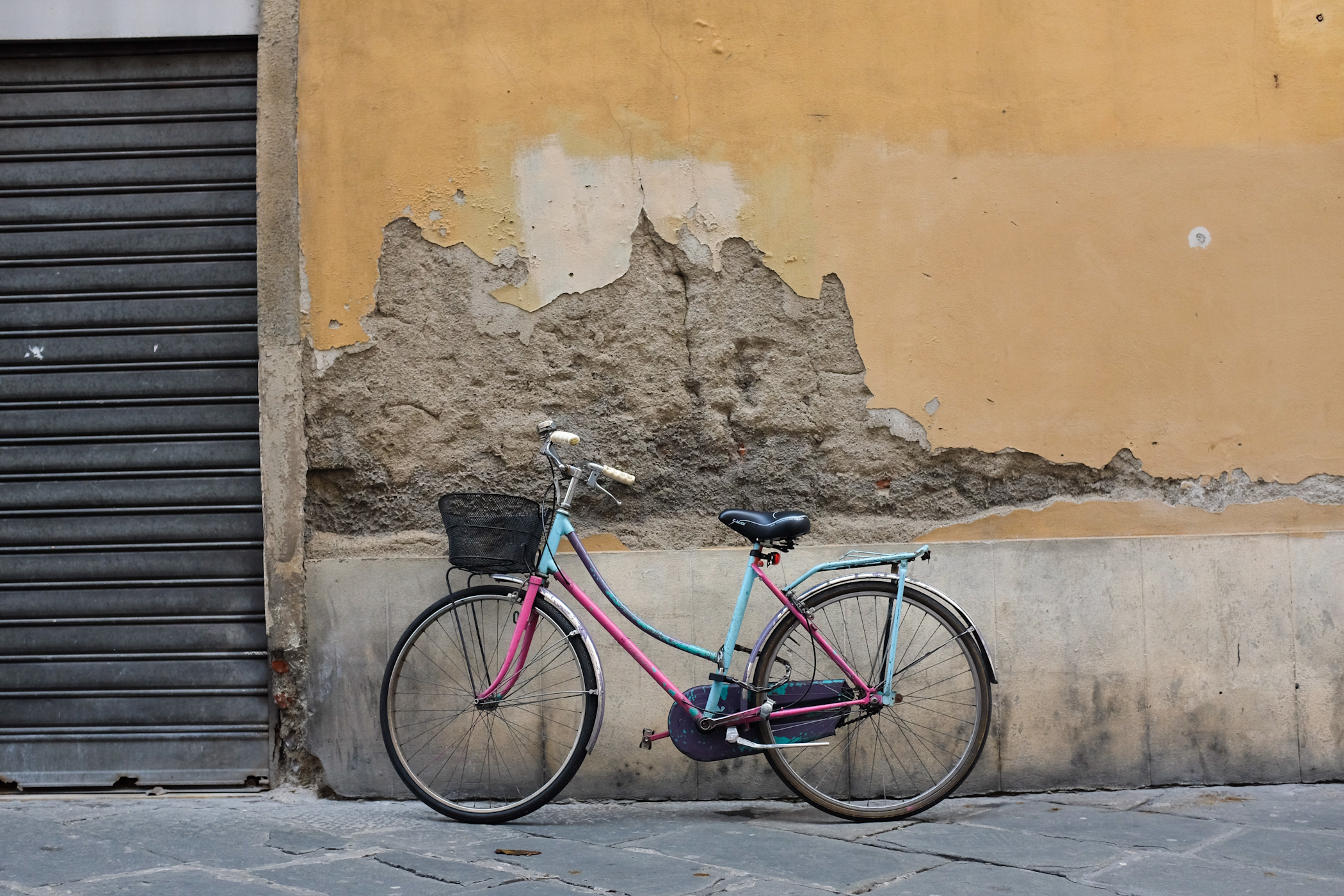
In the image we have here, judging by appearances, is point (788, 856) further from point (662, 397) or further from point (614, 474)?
point (662, 397)

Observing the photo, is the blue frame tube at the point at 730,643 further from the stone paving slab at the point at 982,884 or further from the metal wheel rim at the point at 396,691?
the stone paving slab at the point at 982,884

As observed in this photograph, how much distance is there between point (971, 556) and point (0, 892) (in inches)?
124

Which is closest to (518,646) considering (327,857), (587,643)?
(587,643)

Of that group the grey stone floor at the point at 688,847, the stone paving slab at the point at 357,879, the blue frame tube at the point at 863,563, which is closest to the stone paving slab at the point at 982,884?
the grey stone floor at the point at 688,847

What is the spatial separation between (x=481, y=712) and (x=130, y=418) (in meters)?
1.81

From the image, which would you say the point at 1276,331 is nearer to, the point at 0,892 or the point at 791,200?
the point at 791,200

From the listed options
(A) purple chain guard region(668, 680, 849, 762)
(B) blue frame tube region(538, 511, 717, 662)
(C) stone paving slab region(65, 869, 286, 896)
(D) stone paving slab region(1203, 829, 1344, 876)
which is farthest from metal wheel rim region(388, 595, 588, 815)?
(D) stone paving slab region(1203, 829, 1344, 876)

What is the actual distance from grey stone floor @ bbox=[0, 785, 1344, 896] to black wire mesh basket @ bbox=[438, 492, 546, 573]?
2.84ft

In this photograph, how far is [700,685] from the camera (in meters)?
3.67

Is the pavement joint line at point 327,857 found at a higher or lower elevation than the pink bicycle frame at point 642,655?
lower

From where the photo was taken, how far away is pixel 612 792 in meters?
3.80

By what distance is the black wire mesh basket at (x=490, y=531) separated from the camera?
3471 mm

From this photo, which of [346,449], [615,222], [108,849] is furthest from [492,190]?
[108,849]

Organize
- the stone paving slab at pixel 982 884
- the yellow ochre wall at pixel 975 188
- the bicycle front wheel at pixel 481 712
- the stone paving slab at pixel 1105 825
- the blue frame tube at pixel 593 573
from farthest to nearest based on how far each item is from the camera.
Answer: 1. the yellow ochre wall at pixel 975 188
2. the bicycle front wheel at pixel 481 712
3. the blue frame tube at pixel 593 573
4. the stone paving slab at pixel 1105 825
5. the stone paving slab at pixel 982 884
